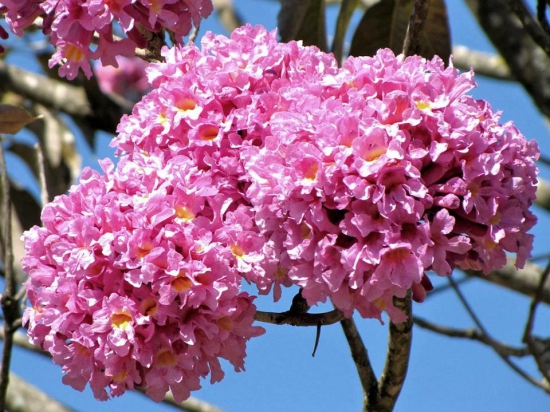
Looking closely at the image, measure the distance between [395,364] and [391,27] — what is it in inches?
41.7

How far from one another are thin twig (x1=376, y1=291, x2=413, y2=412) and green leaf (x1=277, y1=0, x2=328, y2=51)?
1.00m

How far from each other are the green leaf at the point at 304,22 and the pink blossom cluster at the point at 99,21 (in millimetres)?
702

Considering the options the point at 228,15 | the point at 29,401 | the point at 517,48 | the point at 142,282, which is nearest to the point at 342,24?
the point at 517,48

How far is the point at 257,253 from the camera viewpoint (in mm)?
1559

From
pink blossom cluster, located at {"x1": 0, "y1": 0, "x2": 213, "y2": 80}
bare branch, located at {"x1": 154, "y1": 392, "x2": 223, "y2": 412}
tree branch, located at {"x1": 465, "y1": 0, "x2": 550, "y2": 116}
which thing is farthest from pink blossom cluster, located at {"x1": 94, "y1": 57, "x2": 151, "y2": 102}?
pink blossom cluster, located at {"x1": 0, "y1": 0, "x2": 213, "y2": 80}

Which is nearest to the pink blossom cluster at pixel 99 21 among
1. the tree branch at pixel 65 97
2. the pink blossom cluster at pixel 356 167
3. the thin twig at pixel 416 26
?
the pink blossom cluster at pixel 356 167

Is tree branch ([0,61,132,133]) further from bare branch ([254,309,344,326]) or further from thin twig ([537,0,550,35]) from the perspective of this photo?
bare branch ([254,309,344,326])

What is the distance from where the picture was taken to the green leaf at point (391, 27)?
2510 mm

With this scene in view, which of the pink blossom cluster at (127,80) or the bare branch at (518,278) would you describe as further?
the pink blossom cluster at (127,80)

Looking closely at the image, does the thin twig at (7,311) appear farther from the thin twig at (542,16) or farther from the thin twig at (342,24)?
the thin twig at (542,16)

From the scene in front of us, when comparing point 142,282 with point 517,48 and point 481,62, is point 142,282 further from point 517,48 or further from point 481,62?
point 481,62

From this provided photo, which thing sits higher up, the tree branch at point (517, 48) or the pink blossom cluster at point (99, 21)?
the tree branch at point (517, 48)

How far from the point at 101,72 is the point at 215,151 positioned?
5.60 meters

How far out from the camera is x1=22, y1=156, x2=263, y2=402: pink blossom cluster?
1506mm
